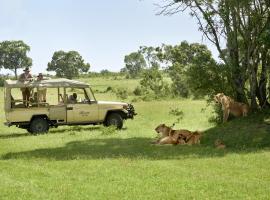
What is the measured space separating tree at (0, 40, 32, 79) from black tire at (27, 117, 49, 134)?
95.8 m

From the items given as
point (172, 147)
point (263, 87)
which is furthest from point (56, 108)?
point (263, 87)

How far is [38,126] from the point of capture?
22.3m

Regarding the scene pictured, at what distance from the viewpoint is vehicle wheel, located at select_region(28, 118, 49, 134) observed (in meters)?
22.2

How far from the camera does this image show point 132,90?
62562 mm

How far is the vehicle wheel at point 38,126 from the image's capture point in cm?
2225

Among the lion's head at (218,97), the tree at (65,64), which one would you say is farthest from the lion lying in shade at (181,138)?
the tree at (65,64)

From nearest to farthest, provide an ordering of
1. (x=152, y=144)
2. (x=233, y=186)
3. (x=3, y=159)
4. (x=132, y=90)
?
(x=233, y=186)
(x=3, y=159)
(x=152, y=144)
(x=132, y=90)

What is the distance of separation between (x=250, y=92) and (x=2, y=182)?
11106 mm

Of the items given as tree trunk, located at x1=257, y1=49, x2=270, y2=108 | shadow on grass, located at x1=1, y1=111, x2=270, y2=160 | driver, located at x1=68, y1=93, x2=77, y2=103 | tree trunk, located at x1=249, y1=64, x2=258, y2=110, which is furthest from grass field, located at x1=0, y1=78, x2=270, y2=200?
driver, located at x1=68, y1=93, x2=77, y2=103

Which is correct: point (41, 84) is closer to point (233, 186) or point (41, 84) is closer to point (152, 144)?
point (152, 144)

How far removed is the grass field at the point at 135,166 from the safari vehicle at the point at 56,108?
1.22 meters

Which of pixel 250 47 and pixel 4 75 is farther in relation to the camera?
pixel 4 75

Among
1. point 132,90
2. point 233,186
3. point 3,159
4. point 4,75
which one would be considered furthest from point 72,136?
point 4,75

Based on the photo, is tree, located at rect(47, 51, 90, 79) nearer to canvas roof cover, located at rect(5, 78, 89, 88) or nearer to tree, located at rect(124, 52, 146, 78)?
tree, located at rect(124, 52, 146, 78)
